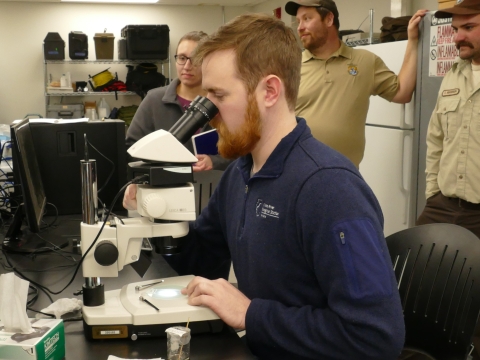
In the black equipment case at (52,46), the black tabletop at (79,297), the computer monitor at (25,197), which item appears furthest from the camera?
the black equipment case at (52,46)

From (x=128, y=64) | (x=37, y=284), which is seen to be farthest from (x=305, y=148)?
(x=128, y=64)

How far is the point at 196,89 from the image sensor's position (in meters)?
2.61

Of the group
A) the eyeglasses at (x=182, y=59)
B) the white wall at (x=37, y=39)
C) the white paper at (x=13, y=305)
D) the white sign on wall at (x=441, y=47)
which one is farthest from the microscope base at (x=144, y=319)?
the white wall at (x=37, y=39)

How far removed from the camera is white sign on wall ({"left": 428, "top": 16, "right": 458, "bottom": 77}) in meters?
2.79

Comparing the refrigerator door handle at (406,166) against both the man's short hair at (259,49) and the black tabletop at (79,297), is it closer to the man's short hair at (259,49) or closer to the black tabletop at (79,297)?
the black tabletop at (79,297)

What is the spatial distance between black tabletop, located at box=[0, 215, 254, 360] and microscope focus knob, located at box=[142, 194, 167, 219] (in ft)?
0.83

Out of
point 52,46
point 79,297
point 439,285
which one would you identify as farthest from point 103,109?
point 439,285

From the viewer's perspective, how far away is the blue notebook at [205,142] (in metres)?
2.19

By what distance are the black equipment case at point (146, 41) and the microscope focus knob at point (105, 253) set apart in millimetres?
6024

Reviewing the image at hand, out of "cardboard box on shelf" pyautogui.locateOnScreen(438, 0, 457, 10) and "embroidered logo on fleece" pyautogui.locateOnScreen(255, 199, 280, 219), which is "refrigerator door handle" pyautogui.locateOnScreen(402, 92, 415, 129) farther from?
"embroidered logo on fleece" pyautogui.locateOnScreen(255, 199, 280, 219)

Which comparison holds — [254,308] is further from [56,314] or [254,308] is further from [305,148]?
[56,314]

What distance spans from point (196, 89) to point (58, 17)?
5.36m

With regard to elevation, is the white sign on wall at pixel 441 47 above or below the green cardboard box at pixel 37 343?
above

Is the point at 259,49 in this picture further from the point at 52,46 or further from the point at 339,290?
the point at 52,46
